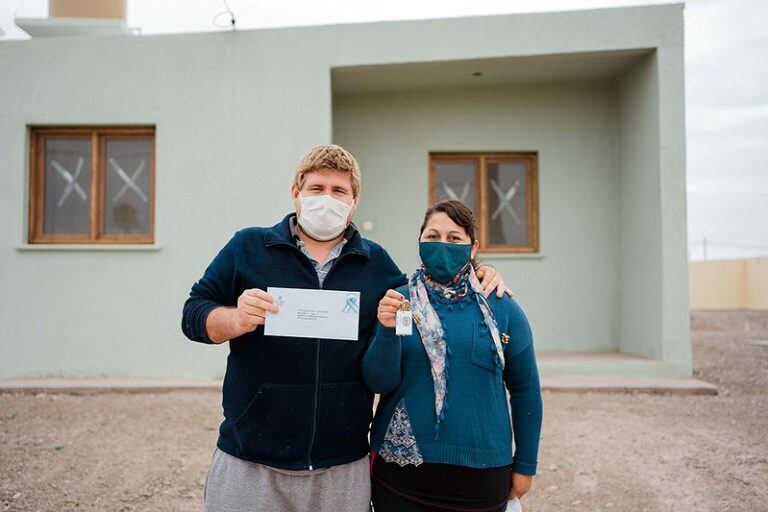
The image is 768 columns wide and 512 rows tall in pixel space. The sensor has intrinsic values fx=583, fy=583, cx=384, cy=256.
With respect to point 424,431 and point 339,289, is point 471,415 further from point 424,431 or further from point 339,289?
point 339,289

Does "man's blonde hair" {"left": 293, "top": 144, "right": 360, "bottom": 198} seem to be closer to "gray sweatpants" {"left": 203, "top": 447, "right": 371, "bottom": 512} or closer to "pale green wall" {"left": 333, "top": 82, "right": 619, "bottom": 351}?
"gray sweatpants" {"left": 203, "top": 447, "right": 371, "bottom": 512}

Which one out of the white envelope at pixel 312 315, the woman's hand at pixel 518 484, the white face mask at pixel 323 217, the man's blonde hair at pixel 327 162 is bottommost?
the woman's hand at pixel 518 484

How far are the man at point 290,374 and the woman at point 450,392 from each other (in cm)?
11

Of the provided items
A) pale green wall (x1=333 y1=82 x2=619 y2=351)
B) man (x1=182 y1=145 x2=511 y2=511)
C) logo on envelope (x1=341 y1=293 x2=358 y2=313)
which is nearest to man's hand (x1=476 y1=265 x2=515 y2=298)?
man (x1=182 y1=145 x2=511 y2=511)

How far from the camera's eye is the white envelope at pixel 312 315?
1927mm

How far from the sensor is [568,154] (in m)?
7.72

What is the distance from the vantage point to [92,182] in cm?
699

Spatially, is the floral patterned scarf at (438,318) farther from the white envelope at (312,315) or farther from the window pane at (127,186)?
the window pane at (127,186)

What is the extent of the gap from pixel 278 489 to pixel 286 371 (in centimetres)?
40

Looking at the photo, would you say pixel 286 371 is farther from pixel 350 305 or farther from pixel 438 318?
pixel 438 318

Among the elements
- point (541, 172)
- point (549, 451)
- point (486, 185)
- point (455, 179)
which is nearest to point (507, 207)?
point (486, 185)

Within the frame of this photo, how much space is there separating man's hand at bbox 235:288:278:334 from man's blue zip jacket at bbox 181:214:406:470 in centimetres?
12

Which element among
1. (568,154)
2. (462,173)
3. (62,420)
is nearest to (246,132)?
(462,173)

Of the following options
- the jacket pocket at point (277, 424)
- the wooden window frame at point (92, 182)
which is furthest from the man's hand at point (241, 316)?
the wooden window frame at point (92, 182)
